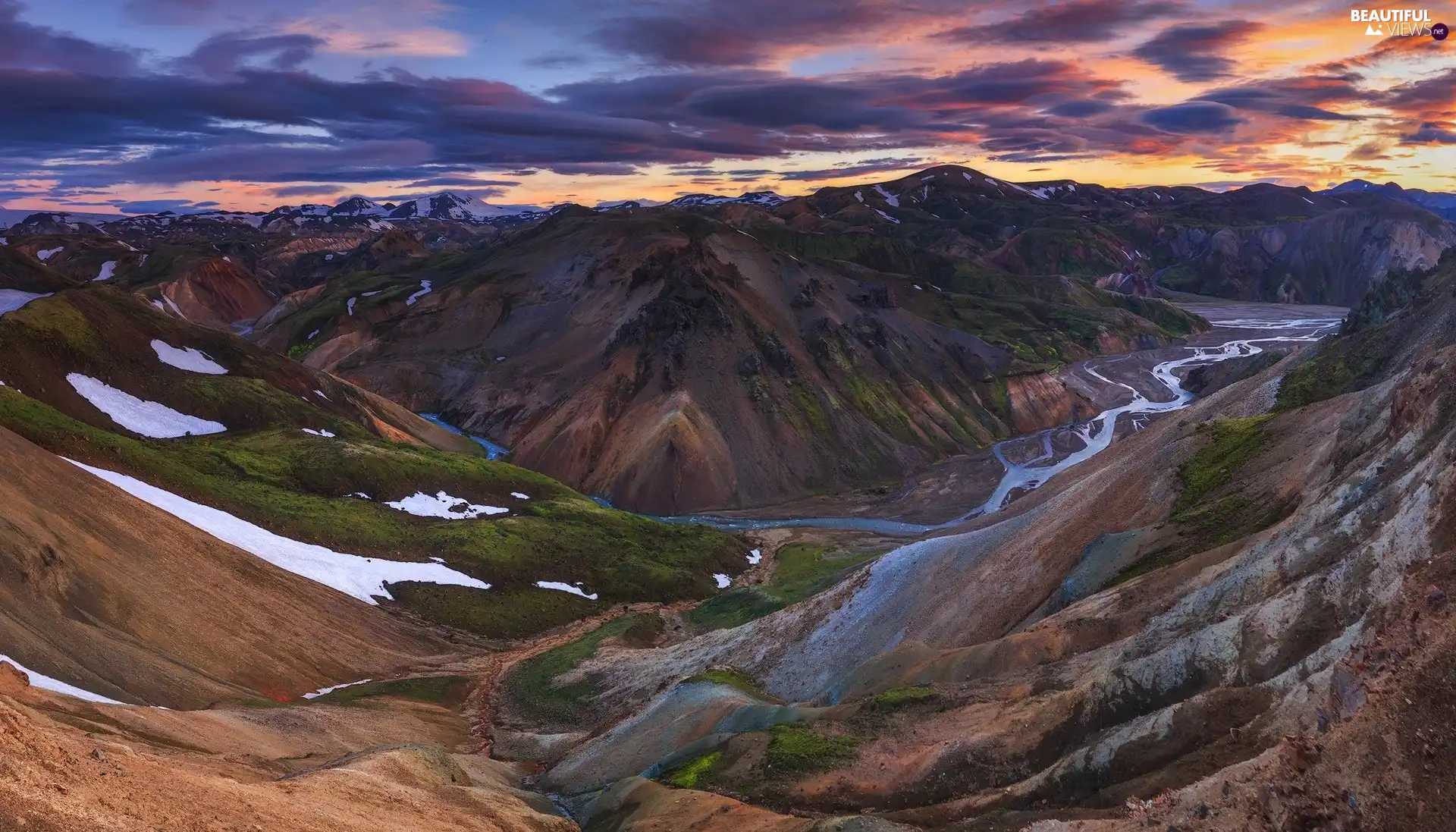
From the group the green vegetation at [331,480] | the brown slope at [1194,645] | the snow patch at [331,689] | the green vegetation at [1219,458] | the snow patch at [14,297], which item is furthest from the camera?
the snow patch at [14,297]

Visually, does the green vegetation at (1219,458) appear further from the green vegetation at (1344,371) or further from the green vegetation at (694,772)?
the green vegetation at (694,772)

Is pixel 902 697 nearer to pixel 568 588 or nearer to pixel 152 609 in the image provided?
pixel 152 609

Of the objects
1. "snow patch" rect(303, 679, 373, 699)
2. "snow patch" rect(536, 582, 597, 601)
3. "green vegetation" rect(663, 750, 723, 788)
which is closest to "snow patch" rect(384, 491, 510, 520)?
"snow patch" rect(536, 582, 597, 601)

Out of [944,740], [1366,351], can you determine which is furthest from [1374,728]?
[1366,351]


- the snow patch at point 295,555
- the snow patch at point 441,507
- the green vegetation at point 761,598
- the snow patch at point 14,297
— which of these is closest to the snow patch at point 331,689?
the snow patch at point 295,555

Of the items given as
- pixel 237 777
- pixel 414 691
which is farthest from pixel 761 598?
pixel 237 777

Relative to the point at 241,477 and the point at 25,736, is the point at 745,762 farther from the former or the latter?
the point at 241,477
